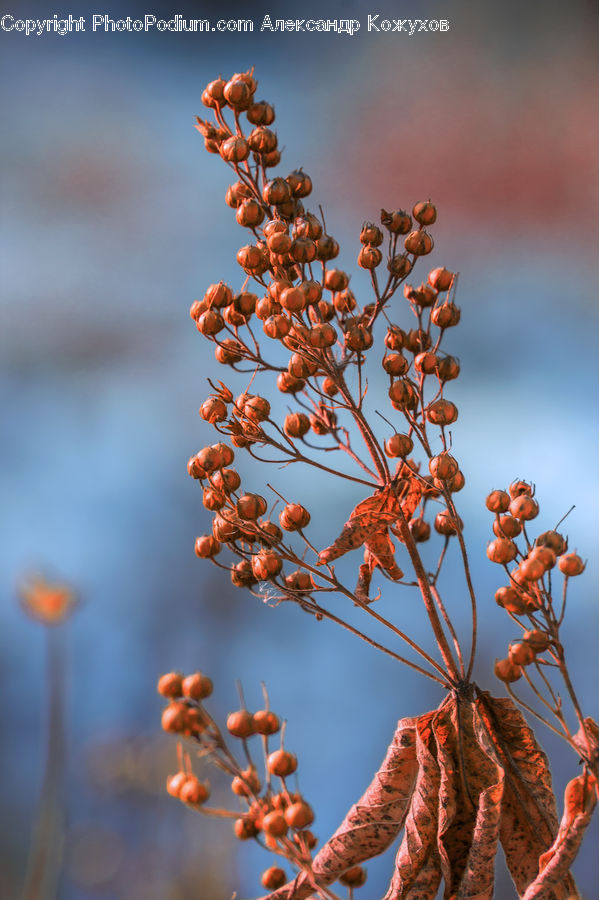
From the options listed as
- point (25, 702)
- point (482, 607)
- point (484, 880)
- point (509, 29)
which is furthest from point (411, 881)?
point (509, 29)

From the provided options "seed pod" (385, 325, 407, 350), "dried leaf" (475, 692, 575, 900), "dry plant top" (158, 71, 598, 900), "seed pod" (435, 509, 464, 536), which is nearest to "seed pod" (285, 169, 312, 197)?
"dry plant top" (158, 71, 598, 900)

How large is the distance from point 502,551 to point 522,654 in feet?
0.18

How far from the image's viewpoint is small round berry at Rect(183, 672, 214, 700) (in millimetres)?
420

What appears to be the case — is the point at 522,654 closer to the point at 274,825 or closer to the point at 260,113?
the point at 274,825

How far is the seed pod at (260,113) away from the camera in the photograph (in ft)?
1.78

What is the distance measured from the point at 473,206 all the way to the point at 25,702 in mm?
1466

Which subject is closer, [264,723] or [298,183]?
[264,723]

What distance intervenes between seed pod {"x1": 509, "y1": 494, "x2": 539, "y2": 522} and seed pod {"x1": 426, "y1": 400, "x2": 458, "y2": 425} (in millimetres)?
60

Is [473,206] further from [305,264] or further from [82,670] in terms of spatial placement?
[305,264]

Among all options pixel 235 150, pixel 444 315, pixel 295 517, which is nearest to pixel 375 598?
pixel 295 517

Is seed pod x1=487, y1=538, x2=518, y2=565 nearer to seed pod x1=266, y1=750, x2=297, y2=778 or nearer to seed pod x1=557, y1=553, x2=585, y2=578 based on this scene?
seed pod x1=557, y1=553, x2=585, y2=578

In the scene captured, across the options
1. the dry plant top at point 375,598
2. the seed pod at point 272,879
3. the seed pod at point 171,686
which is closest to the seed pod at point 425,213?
the dry plant top at point 375,598

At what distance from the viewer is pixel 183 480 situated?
1949mm

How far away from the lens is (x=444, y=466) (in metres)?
0.45
